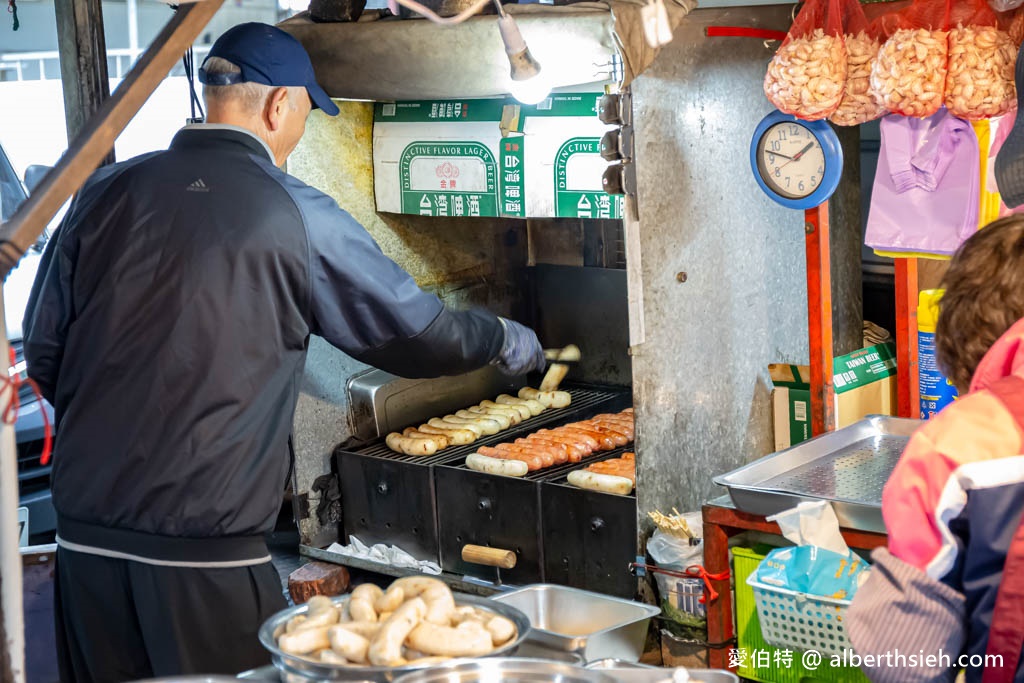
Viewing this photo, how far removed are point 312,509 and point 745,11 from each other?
2.80 meters

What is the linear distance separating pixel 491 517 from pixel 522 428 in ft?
2.40

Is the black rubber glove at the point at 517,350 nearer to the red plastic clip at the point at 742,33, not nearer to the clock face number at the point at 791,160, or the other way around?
the clock face number at the point at 791,160

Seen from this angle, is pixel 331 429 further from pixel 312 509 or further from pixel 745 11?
pixel 745 11

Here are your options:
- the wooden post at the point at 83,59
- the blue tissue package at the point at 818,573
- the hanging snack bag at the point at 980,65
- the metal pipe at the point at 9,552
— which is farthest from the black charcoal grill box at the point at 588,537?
the metal pipe at the point at 9,552

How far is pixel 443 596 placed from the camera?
2.23 m

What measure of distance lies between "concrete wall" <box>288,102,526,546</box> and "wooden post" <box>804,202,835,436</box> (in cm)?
207

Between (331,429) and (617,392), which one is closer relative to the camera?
(331,429)

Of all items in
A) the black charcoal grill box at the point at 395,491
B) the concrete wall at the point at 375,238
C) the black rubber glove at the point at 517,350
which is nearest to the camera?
the black rubber glove at the point at 517,350

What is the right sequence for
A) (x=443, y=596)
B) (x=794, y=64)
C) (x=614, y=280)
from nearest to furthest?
(x=443, y=596) < (x=794, y=64) < (x=614, y=280)

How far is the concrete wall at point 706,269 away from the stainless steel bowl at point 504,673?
2.26m

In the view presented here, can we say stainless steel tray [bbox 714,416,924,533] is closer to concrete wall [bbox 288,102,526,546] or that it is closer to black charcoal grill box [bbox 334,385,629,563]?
black charcoal grill box [bbox 334,385,629,563]

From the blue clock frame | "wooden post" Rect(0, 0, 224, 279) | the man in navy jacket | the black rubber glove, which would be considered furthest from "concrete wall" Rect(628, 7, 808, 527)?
"wooden post" Rect(0, 0, 224, 279)

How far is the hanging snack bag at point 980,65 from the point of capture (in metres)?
3.32

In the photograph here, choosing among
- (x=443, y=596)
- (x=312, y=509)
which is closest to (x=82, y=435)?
(x=443, y=596)
